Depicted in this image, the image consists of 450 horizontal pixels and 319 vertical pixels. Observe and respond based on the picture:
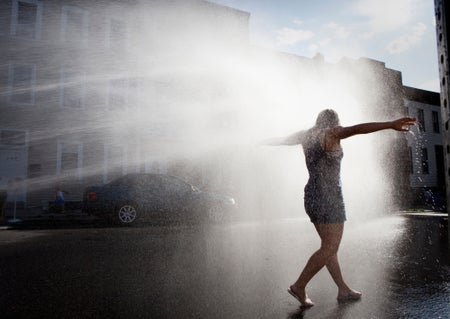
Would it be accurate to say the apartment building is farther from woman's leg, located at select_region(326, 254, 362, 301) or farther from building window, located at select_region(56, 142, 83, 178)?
woman's leg, located at select_region(326, 254, 362, 301)

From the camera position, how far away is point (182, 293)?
3473 mm

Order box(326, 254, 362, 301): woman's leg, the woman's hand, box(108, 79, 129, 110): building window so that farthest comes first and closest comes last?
box(108, 79, 129, 110): building window < box(326, 254, 362, 301): woman's leg < the woman's hand

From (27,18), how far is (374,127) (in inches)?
730

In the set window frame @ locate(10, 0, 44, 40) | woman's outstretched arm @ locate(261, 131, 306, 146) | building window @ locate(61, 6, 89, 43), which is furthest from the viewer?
building window @ locate(61, 6, 89, 43)

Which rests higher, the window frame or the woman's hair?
the window frame

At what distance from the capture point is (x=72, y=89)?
16234 mm

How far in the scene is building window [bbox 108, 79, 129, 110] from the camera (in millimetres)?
16938

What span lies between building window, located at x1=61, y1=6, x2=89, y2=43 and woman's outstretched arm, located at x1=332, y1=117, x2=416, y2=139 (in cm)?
1700

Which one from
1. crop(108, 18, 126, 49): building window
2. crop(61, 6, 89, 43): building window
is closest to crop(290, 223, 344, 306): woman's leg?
crop(108, 18, 126, 49): building window

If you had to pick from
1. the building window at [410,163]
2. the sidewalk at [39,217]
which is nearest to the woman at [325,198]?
the sidewalk at [39,217]

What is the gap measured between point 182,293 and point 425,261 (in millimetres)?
3938

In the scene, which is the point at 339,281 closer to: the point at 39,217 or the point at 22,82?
the point at 39,217

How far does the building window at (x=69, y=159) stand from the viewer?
51.1 feet

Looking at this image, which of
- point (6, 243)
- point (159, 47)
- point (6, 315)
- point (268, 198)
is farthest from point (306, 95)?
point (6, 315)
